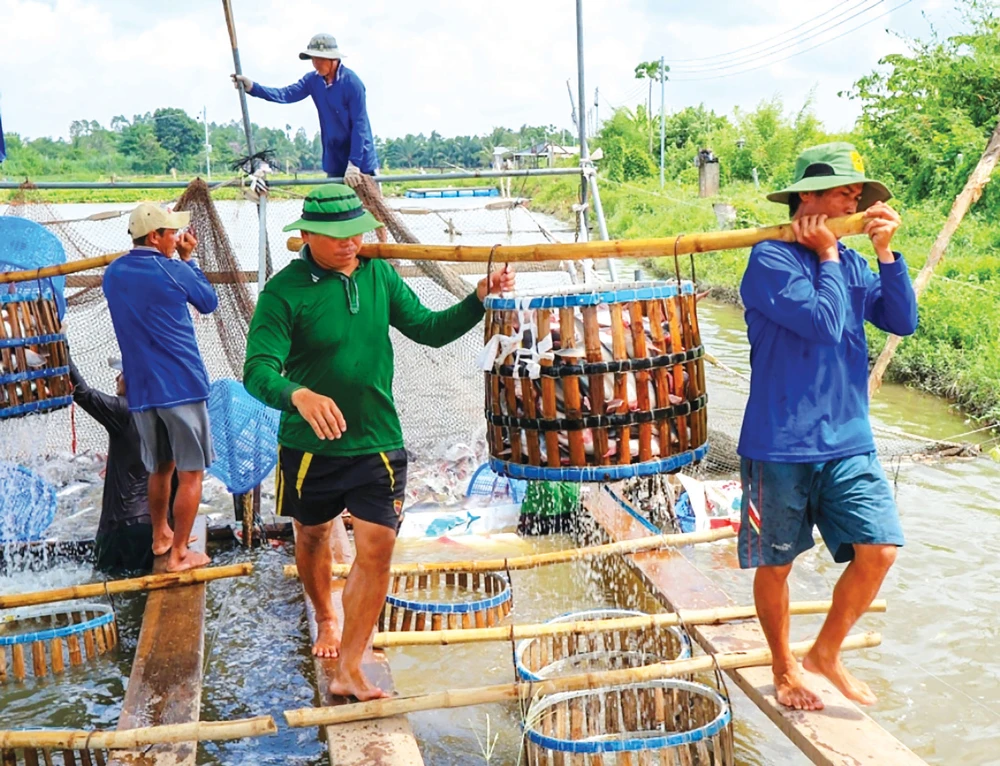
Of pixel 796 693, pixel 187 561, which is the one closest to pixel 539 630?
pixel 796 693

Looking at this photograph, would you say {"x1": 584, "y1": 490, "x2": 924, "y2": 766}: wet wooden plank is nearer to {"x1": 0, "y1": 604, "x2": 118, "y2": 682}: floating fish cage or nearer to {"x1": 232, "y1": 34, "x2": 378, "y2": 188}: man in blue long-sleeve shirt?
{"x1": 0, "y1": 604, "x2": 118, "y2": 682}: floating fish cage

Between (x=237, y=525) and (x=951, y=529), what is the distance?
5170 millimetres

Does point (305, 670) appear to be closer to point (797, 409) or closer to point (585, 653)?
point (585, 653)

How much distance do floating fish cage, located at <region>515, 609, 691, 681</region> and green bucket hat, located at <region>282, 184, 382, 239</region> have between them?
1.92m

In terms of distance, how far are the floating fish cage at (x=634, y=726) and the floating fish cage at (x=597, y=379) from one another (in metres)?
0.89

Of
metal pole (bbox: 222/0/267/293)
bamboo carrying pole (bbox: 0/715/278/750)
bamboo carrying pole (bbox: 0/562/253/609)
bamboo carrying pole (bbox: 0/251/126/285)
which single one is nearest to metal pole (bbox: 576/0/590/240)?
metal pole (bbox: 222/0/267/293)

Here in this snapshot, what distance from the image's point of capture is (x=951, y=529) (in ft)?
25.6

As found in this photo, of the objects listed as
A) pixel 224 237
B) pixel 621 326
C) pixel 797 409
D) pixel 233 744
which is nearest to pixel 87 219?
pixel 224 237

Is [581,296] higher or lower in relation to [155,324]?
higher

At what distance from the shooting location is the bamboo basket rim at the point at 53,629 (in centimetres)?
505

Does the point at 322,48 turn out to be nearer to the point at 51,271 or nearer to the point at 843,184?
the point at 51,271

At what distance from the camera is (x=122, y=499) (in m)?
6.42

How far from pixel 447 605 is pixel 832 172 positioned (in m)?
2.86

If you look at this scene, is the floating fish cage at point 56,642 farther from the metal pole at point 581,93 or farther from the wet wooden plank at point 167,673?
the metal pole at point 581,93
